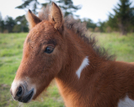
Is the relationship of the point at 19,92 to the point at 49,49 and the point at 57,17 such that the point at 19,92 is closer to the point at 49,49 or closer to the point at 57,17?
the point at 49,49

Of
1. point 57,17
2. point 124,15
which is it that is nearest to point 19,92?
point 57,17

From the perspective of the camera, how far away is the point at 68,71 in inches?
74.0

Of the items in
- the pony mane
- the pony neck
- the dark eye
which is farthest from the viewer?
the pony mane

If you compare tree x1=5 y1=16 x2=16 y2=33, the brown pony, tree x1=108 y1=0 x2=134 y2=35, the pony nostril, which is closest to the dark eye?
the brown pony

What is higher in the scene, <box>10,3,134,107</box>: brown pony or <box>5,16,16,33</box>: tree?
<box>5,16,16,33</box>: tree

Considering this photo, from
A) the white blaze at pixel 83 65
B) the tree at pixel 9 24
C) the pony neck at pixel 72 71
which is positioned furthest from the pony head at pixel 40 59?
the tree at pixel 9 24

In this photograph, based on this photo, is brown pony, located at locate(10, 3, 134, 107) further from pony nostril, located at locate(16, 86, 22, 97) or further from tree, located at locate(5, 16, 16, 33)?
tree, located at locate(5, 16, 16, 33)

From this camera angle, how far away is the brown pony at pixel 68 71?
149 cm

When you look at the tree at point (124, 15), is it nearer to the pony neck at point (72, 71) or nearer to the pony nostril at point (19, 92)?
the pony neck at point (72, 71)

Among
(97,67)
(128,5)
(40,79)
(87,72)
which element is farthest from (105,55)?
(128,5)

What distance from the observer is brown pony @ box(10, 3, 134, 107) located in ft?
4.90

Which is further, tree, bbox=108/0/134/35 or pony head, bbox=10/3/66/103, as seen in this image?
tree, bbox=108/0/134/35

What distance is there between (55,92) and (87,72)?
2.23 metres

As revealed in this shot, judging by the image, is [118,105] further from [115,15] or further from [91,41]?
[115,15]
